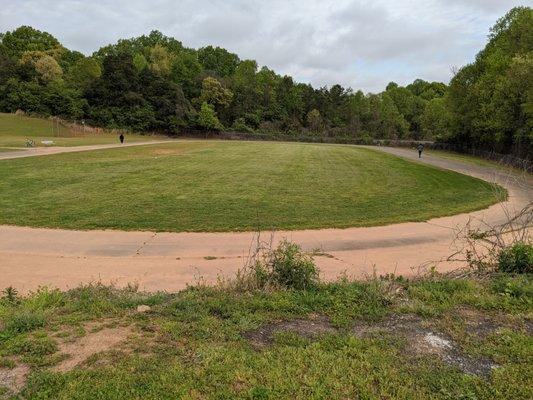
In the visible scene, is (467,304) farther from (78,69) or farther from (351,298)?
(78,69)

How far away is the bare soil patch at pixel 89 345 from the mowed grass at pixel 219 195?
803cm

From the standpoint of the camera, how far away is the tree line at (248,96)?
4822 centimetres

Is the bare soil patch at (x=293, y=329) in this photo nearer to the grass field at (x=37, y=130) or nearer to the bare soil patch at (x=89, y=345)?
the bare soil patch at (x=89, y=345)

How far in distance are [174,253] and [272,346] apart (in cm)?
658

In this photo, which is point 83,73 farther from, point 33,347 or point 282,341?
point 282,341

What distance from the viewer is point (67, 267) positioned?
9773 mm

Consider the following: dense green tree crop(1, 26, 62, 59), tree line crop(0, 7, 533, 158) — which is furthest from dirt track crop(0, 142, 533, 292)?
dense green tree crop(1, 26, 62, 59)

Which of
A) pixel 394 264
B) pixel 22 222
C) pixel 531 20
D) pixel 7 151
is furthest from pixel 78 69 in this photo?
pixel 394 264

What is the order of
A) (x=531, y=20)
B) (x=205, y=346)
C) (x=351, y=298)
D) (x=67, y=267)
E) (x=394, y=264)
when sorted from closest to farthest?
(x=205, y=346), (x=351, y=298), (x=67, y=267), (x=394, y=264), (x=531, y=20)

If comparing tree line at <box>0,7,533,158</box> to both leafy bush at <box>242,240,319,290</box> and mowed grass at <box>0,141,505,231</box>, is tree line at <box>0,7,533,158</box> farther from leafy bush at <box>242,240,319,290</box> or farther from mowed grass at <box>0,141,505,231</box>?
leafy bush at <box>242,240,319,290</box>

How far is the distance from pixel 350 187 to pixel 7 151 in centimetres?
2968

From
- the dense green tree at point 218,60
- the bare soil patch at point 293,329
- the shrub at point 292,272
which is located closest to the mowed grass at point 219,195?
the shrub at point 292,272

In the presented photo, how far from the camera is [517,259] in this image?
7.81 metres

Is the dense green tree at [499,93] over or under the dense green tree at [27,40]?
under
